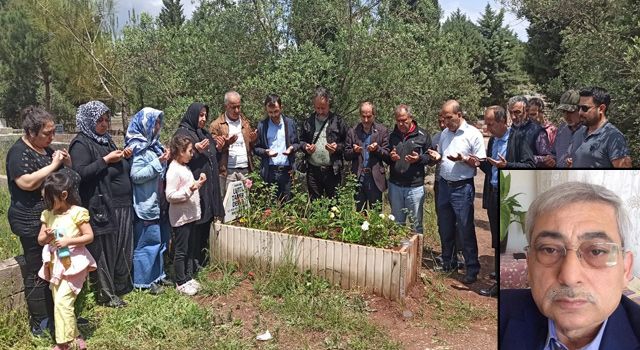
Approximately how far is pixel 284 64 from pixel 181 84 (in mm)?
1955

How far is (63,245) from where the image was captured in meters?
3.22

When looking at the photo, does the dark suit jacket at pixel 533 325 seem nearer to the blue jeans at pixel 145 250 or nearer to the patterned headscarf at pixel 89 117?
the patterned headscarf at pixel 89 117

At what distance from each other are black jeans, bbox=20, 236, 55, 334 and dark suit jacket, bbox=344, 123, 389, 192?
3.24m

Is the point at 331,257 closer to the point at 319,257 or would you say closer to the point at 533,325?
the point at 319,257

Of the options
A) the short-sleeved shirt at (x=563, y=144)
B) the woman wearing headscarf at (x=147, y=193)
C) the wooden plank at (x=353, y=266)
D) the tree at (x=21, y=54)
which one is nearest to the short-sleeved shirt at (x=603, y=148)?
the short-sleeved shirt at (x=563, y=144)

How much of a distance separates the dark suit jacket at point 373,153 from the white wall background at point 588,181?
390 cm

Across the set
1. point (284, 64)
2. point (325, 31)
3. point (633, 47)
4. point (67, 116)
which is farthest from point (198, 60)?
point (67, 116)

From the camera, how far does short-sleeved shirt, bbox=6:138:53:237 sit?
3328 millimetres

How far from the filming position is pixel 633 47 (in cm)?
605

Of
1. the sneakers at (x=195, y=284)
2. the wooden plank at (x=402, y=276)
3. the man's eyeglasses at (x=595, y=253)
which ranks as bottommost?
the sneakers at (x=195, y=284)

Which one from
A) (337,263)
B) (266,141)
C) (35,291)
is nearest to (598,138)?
(337,263)

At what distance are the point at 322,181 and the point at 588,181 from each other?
4.51m

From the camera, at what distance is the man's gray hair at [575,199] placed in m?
1.24

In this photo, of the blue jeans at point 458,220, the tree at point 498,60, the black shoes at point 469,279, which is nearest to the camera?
the blue jeans at point 458,220
